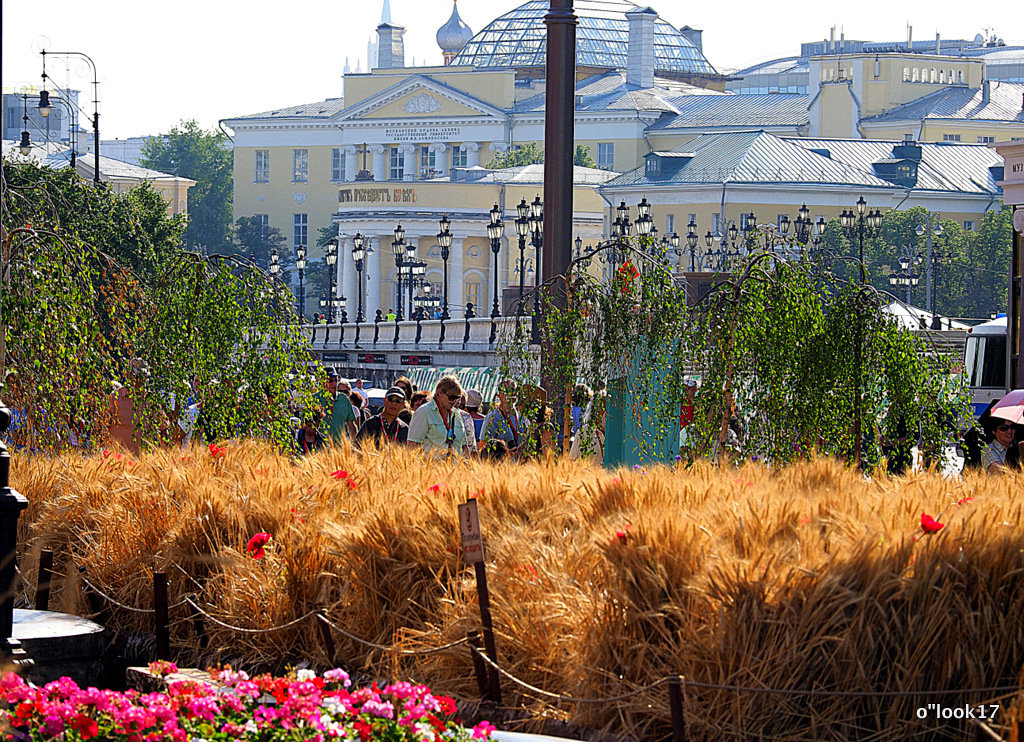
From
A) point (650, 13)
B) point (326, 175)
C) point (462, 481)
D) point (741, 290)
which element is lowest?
point (462, 481)

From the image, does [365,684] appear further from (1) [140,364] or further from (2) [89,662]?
(1) [140,364]

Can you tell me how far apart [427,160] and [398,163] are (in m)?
2.14

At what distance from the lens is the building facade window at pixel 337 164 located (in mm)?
123875

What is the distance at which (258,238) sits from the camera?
12581 centimetres

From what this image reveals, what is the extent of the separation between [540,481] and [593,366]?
4758mm

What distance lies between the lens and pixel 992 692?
6727 mm

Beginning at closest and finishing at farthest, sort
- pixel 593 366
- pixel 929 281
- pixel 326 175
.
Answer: pixel 593 366, pixel 929 281, pixel 326 175

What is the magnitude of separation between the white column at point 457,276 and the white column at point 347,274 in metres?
5.02

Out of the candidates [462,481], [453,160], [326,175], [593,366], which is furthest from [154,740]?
[326,175]

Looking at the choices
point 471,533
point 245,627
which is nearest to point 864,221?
point 245,627

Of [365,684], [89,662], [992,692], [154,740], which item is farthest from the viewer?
[89,662]

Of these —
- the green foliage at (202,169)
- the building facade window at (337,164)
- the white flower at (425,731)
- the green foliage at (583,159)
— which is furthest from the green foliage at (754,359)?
the green foliage at (202,169)

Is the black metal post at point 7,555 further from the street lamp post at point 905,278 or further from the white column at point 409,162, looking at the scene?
the white column at point 409,162

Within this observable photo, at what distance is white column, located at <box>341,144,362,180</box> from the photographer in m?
121
